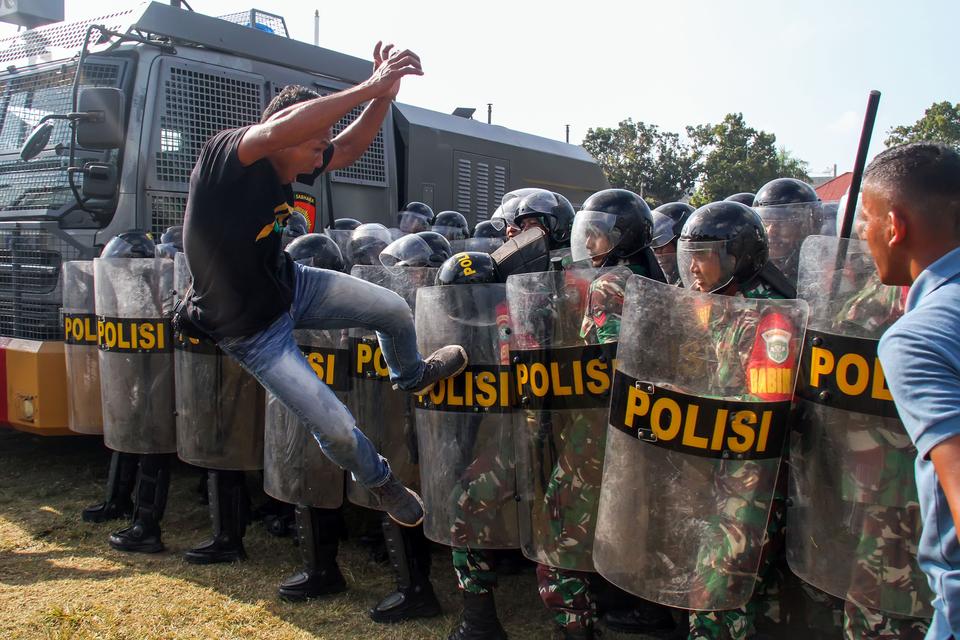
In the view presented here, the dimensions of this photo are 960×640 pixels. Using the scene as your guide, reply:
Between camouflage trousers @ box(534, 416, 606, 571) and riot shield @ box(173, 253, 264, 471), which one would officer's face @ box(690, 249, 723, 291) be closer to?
camouflage trousers @ box(534, 416, 606, 571)

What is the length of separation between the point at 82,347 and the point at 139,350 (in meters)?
0.64

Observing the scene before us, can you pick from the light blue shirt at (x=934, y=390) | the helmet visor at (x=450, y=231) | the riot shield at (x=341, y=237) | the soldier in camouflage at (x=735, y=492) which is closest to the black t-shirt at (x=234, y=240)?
the soldier in camouflage at (x=735, y=492)

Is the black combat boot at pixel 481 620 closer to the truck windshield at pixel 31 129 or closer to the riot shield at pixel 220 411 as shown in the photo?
the riot shield at pixel 220 411

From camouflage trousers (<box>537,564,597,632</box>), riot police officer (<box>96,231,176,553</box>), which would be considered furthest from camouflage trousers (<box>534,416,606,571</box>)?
riot police officer (<box>96,231,176,553</box>)

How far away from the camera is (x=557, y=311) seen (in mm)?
3068

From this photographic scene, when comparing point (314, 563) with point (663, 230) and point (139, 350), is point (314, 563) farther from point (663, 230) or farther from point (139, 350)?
point (663, 230)

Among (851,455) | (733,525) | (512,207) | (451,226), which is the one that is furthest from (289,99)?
(451,226)

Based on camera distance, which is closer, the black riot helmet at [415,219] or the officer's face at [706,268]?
the officer's face at [706,268]

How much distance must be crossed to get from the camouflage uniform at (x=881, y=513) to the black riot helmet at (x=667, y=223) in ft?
7.59

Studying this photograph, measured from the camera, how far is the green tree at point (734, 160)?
103 feet

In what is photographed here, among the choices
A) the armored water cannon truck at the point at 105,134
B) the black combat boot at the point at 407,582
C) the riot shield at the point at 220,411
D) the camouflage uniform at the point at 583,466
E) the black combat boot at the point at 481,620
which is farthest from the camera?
the armored water cannon truck at the point at 105,134

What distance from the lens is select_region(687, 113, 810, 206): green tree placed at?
31334 mm

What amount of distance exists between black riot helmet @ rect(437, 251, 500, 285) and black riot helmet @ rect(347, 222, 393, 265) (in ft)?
5.30

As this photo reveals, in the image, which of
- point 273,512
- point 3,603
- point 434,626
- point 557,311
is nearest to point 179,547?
point 273,512
